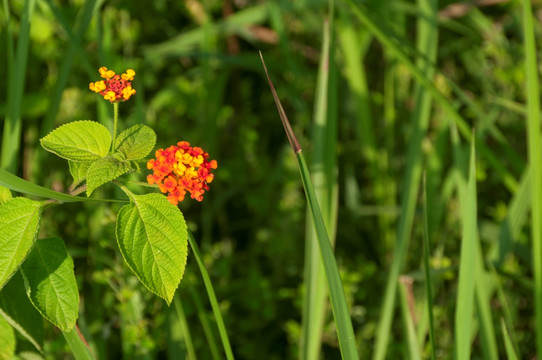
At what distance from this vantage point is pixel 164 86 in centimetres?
234

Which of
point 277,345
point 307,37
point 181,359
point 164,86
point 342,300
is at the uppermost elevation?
point 307,37

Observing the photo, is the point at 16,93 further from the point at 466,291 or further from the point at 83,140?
the point at 466,291

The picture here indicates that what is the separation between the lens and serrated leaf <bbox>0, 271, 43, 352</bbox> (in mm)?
914

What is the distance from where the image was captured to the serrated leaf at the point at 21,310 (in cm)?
91

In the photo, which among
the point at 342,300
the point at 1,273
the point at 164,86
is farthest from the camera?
the point at 164,86

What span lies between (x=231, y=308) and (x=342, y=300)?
98cm

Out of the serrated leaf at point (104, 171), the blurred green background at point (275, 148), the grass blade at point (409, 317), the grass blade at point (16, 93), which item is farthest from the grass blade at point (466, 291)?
the grass blade at point (16, 93)

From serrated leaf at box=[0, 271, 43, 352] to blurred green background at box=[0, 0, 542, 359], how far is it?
13.4 inches

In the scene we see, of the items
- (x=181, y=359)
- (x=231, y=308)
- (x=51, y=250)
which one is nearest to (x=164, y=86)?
(x=231, y=308)

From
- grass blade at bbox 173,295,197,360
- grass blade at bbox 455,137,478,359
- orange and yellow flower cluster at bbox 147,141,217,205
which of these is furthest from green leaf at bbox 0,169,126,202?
grass blade at bbox 455,137,478,359

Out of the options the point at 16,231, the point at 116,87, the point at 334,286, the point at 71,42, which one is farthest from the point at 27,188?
the point at 71,42

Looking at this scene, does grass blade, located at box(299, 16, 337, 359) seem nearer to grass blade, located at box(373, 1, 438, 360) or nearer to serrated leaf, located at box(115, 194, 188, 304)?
grass blade, located at box(373, 1, 438, 360)

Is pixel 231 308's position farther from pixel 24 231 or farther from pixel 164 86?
pixel 24 231

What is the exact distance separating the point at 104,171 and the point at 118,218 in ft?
0.19
